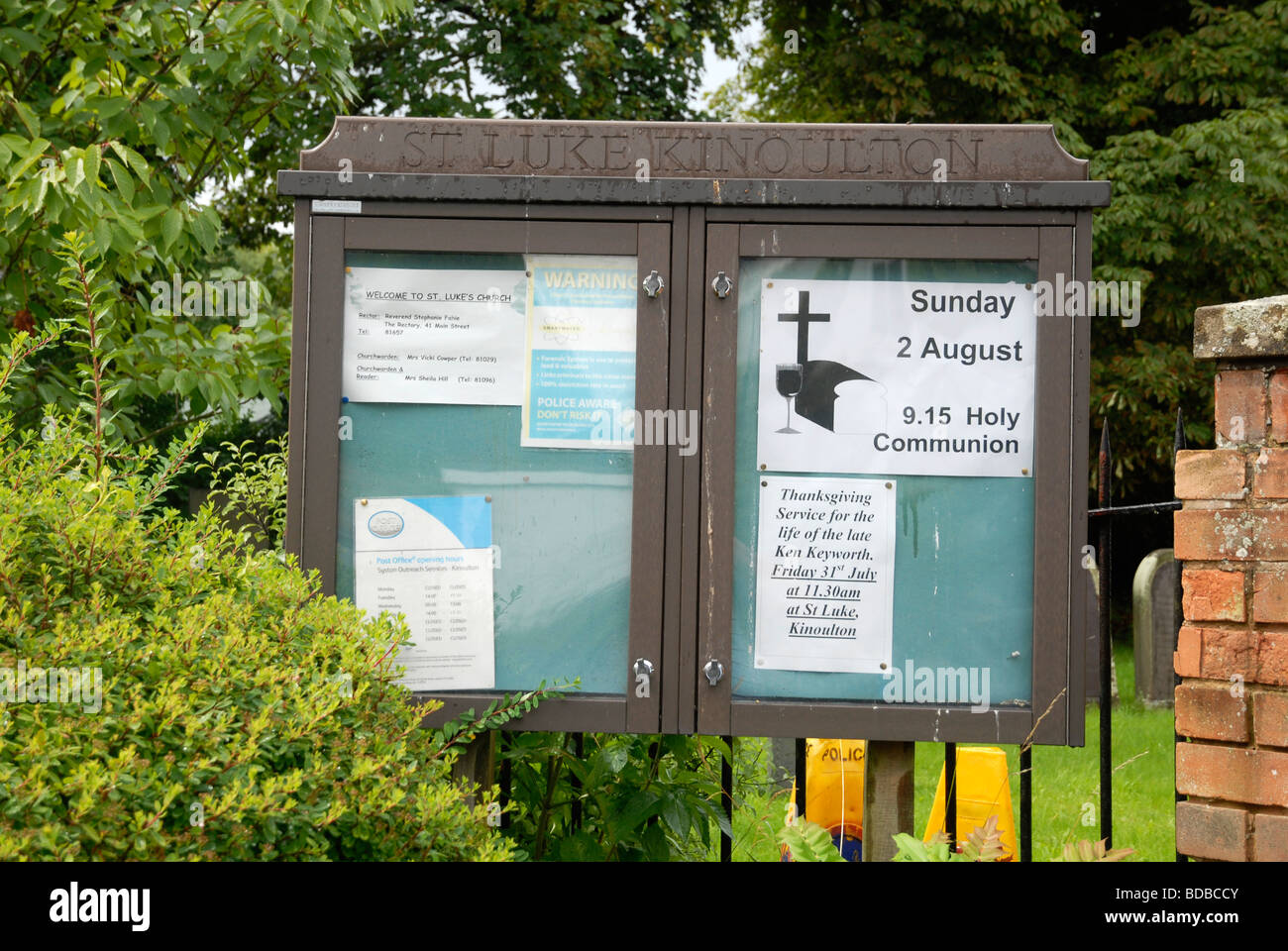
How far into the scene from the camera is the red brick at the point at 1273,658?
2.57 m

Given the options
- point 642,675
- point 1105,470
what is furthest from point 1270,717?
point 642,675

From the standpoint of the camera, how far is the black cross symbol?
2732mm

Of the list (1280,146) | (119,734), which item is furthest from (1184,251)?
(119,734)

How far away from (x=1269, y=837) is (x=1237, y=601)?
21.2 inches

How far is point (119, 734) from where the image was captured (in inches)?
72.9

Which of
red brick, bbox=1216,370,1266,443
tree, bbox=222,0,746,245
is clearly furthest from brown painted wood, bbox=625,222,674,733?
tree, bbox=222,0,746,245

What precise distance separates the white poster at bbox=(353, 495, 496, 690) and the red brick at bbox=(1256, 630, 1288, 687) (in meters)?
1.80

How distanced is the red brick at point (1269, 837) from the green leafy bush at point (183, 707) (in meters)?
1.73

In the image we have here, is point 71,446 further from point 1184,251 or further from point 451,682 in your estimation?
point 1184,251

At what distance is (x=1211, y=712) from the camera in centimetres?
270

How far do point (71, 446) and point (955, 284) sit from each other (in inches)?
81.0

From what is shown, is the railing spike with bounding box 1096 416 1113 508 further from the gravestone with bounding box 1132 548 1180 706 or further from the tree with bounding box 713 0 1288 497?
the tree with bounding box 713 0 1288 497

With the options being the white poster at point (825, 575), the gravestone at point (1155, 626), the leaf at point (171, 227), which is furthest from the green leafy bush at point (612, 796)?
the gravestone at point (1155, 626)
